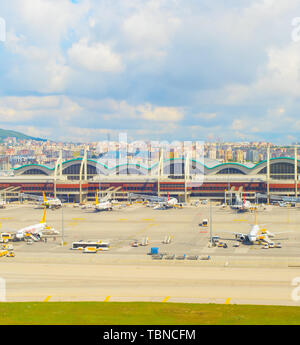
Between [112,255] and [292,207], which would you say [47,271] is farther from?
[292,207]

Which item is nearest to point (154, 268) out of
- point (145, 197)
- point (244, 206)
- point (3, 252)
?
point (3, 252)

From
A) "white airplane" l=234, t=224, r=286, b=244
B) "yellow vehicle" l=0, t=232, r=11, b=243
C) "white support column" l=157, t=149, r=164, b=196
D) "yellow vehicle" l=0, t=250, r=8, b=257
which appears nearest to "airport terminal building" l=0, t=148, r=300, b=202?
"white support column" l=157, t=149, r=164, b=196

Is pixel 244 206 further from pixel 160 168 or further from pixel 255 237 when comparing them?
pixel 160 168

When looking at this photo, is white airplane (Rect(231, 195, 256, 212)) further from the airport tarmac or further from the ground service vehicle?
the ground service vehicle

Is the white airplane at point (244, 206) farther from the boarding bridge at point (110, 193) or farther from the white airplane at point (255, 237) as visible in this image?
the boarding bridge at point (110, 193)

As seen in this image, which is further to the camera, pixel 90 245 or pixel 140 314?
pixel 90 245

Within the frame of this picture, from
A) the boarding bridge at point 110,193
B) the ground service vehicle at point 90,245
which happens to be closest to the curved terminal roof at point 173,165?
the boarding bridge at point 110,193

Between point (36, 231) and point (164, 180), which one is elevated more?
point (164, 180)
